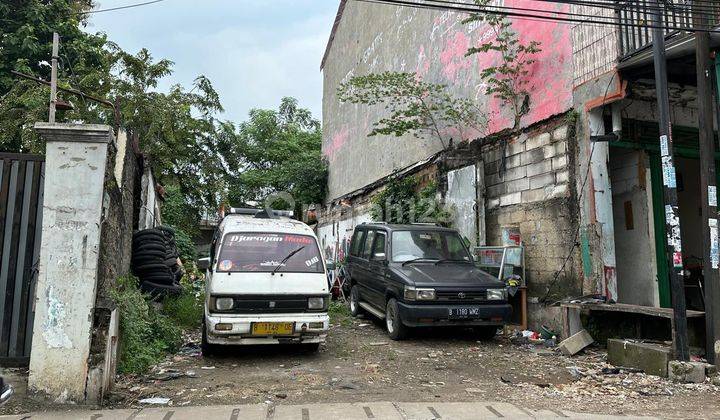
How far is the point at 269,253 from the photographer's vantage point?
7.14 m

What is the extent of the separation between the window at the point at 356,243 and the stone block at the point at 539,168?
3444mm

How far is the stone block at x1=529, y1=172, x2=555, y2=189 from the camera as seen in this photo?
8.85 meters

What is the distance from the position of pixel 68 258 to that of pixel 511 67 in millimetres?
8842

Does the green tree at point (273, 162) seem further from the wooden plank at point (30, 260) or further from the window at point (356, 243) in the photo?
the wooden plank at point (30, 260)

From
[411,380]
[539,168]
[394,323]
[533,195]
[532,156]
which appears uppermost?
[532,156]

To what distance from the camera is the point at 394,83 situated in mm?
12844

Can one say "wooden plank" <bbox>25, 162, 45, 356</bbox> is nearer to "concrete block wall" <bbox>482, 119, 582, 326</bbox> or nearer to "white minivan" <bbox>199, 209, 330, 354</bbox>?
"white minivan" <bbox>199, 209, 330, 354</bbox>

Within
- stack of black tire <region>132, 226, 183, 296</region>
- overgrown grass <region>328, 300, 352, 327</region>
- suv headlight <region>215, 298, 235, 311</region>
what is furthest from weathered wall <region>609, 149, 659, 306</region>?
stack of black tire <region>132, 226, 183, 296</region>

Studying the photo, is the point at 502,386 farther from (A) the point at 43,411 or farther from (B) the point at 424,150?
(B) the point at 424,150

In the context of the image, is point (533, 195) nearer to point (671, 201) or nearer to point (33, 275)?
point (671, 201)

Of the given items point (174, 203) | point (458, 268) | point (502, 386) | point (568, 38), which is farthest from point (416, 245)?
point (174, 203)

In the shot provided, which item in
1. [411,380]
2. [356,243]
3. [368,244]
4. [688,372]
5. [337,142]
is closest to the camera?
[688,372]

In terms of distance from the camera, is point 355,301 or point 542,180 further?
point 355,301

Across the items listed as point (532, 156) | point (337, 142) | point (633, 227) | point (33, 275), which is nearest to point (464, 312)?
point (532, 156)
